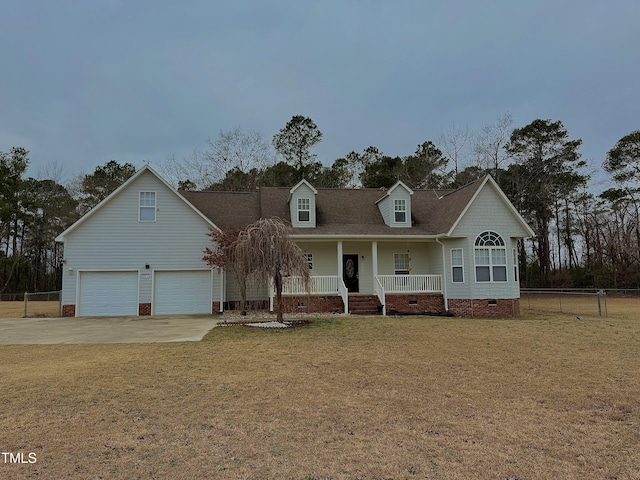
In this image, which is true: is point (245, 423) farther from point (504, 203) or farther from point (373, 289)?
point (504, 203)

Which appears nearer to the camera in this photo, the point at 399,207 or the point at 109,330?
the point at 109,330

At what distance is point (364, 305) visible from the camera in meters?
17.9

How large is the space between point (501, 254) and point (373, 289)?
5975 millimetres

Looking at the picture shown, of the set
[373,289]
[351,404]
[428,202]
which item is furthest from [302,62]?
[351,404]

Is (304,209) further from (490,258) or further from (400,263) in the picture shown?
(490,258)

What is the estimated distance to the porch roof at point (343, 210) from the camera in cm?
1891

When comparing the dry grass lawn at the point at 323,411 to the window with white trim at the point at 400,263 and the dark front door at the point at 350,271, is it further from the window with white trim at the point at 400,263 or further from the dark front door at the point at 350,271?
the window with white trim at the point at 400,263

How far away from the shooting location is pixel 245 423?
15.8 ft

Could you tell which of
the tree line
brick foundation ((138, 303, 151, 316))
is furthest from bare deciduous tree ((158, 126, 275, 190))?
brick foundation ((138, 303, 151, 316))

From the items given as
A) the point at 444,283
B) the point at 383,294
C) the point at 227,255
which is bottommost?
the point at 383,294

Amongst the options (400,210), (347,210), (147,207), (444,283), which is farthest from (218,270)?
(444,283)

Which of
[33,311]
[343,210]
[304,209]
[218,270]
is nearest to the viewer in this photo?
[218,270]

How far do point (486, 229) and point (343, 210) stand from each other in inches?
276

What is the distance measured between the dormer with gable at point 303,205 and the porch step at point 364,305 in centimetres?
422
